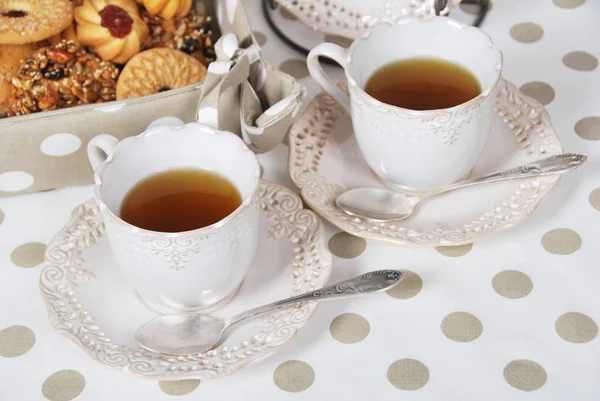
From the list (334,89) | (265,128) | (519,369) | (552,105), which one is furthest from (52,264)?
(552,105)

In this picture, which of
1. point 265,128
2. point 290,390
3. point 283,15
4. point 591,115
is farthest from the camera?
point 283,15

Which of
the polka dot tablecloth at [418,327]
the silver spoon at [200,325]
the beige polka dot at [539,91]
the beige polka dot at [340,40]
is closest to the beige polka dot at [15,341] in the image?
the polka dot tablecloth at [418,327]

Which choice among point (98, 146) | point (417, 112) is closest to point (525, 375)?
point (417, 112)

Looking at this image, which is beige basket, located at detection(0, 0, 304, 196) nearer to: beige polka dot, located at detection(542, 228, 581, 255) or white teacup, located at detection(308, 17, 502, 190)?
white teacup, located at detection(308, 17, 502, 190)

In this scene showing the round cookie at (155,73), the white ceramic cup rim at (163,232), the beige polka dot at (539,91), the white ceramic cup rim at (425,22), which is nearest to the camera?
the white ceramic cup rim at (163,232)

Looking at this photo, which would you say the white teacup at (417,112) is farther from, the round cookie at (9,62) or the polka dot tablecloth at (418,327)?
the round cookie at (9,62)

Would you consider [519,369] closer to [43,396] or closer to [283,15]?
[43,396]

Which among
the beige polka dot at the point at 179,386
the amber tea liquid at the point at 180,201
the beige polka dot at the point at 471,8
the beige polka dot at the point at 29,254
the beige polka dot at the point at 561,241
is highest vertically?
the beige polka dot at the point at 471,8

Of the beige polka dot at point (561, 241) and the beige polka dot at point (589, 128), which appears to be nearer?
the beige polka dot at point (561, 241)

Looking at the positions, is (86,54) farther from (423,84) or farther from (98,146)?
(423,84)
